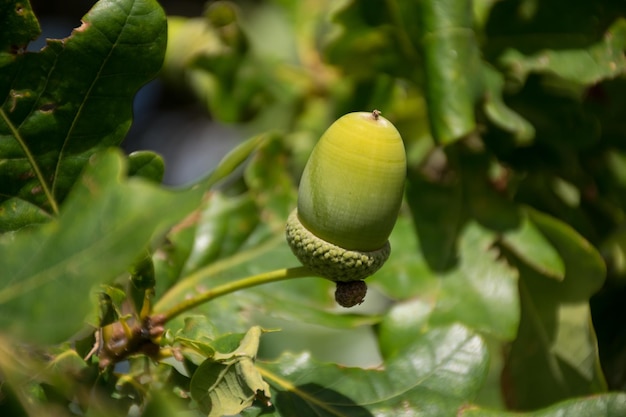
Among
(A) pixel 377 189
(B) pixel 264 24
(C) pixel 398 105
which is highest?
(A) pixel 377 189

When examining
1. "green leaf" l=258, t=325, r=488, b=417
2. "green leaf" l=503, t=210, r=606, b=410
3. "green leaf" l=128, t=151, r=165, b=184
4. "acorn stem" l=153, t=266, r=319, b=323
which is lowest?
"green leaf" l=503, t=210, r=606, b=410

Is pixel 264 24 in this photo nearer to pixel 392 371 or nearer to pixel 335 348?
pixel 335 348

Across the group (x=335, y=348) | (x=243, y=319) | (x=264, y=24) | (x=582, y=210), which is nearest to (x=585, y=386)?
(x=582, y=210)

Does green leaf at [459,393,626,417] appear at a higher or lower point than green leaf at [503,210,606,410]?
higher

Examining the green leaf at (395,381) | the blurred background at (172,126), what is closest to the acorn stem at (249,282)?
the green leaf at (395,381)

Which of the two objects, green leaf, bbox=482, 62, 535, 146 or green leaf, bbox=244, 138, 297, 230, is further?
green leaf, bbox=244, 138, 297, 230

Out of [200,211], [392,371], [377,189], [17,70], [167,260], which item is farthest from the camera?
[200,211]

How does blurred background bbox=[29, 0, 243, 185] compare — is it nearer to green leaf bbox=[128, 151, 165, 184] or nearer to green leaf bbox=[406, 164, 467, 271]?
green leaf bbox=[406, 164, 467, 271]

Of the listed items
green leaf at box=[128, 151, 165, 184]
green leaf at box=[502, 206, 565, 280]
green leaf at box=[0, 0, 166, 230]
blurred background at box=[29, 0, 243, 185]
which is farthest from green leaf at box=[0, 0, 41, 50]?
blurred background at box=[29, 0, 243, 185]
